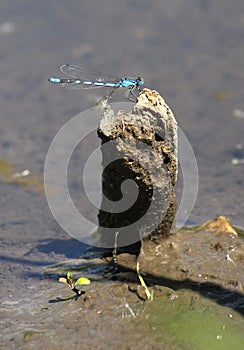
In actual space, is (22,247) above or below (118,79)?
below

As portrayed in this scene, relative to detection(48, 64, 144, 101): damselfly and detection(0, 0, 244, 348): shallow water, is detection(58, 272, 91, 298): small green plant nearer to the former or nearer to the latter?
detection(0, 0, 244, 348): shallow water

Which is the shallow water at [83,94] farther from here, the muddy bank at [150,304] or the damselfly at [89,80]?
the damselfly at [89,80]

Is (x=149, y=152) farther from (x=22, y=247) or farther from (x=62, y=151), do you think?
(x=62, y=151)

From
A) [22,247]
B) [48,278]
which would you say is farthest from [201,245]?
[22,247]

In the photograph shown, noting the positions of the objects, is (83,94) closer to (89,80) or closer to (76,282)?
(89,80)

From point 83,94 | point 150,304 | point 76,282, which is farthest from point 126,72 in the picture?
point 150,304

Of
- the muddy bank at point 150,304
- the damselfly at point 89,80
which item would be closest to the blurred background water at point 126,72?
the muddy bank at point 150,304
